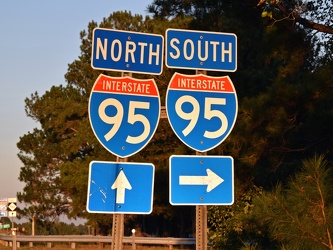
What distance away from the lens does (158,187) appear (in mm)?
31172

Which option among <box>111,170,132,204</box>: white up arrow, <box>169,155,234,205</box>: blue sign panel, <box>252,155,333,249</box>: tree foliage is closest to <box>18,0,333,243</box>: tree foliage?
A: <box>252,155,333,249</box>: tree foliage

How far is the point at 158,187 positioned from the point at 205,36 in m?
25.2

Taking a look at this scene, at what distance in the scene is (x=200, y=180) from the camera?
19.4 ft

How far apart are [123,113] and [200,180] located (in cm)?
88

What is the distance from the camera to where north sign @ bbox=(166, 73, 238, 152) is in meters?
5.96

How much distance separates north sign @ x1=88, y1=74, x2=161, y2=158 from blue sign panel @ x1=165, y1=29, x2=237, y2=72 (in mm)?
391

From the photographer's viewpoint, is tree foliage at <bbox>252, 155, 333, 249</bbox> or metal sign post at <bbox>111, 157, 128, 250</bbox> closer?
metal sign post at <bbox>111, 157, 128, 250</bbox>

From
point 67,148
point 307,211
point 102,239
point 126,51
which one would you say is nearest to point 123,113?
point 126,51

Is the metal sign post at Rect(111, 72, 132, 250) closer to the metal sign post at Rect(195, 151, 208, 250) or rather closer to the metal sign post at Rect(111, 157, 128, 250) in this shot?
the metal sign post at Rect(111, 157, 128, 250)

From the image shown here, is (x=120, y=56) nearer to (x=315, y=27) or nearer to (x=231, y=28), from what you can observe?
(x=315, y=27)

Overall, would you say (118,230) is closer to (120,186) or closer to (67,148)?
(120,186)

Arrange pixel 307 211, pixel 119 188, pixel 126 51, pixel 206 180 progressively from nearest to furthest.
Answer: pixel 119 188 < pixel 206 180 < pixel 126 51 < pixel 307 211

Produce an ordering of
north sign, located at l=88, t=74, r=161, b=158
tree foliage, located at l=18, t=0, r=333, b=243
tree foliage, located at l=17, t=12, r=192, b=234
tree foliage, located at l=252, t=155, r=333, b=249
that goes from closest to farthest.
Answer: north sign, located at l=88, t=74, r=161, b=158
tree foliage, located at l=252, t=155, r=333, b=249
tree foliage, located at l=18, t=0, r=333, b=243
tree foliage, located at l=17, t=12, r=192, b=234

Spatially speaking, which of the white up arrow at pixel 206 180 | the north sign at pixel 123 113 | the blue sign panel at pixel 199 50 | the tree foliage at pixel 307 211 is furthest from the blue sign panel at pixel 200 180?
the tree foliage at pixel 307 211
